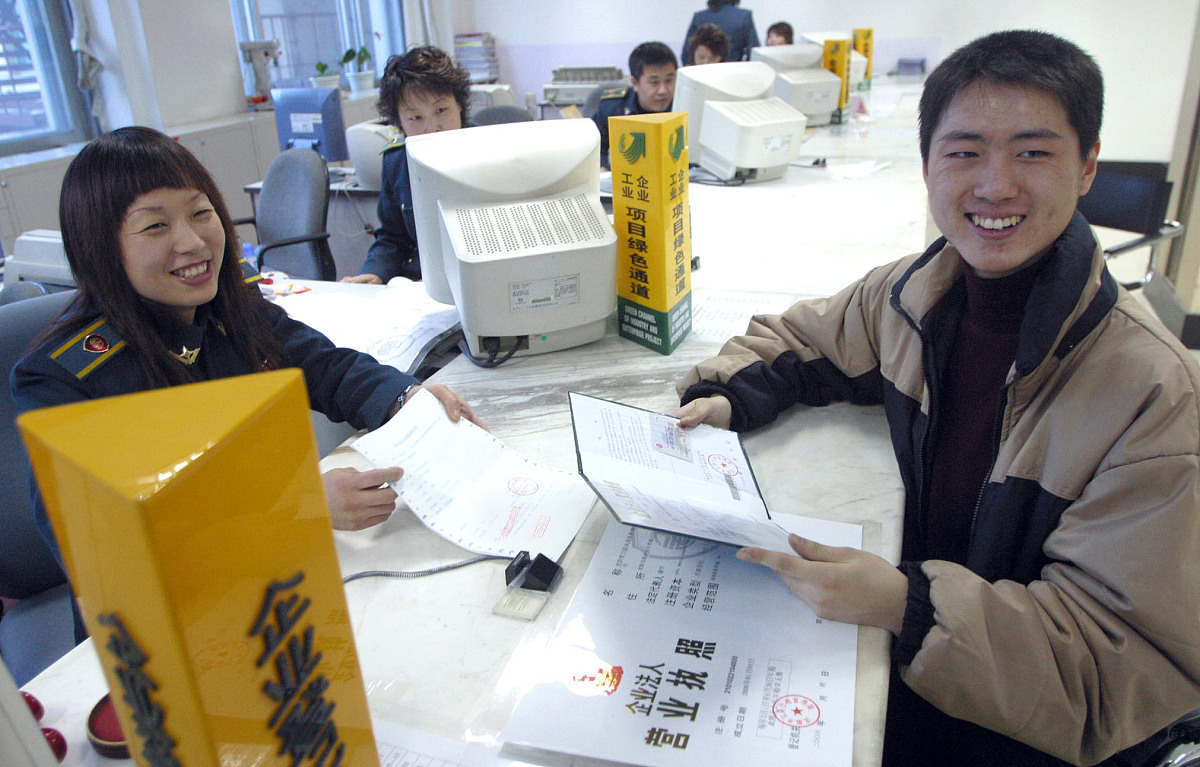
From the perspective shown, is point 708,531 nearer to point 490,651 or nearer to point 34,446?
point 490,651

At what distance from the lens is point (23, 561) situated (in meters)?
1.18

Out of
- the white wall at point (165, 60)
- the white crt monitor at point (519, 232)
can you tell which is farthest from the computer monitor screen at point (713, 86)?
the white wall at point (165, 60)

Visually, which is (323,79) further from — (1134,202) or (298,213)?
(1134,202)

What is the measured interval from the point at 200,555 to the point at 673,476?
0.64m

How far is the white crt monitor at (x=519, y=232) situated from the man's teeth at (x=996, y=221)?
649mm

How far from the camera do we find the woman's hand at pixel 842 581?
2.50 ft

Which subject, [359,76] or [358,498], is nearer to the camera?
[358,498]

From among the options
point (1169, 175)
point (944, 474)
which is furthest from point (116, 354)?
point (1169, 175)

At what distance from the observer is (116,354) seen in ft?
3.31

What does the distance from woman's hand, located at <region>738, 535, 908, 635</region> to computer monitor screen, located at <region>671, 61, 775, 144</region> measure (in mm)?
2280

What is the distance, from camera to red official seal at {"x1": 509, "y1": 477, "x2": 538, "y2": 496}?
3.33ft

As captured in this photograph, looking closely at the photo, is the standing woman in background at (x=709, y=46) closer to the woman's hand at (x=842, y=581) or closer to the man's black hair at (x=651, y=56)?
the man's black hair at (x=651, y=56)

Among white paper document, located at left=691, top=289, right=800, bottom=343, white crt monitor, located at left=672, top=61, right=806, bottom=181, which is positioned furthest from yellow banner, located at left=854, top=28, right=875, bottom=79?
white paper document, located at left=691, top=289, right=800, bottom=343

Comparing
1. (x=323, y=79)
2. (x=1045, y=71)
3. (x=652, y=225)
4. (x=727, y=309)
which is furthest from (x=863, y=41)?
(x=1045, y=71)
